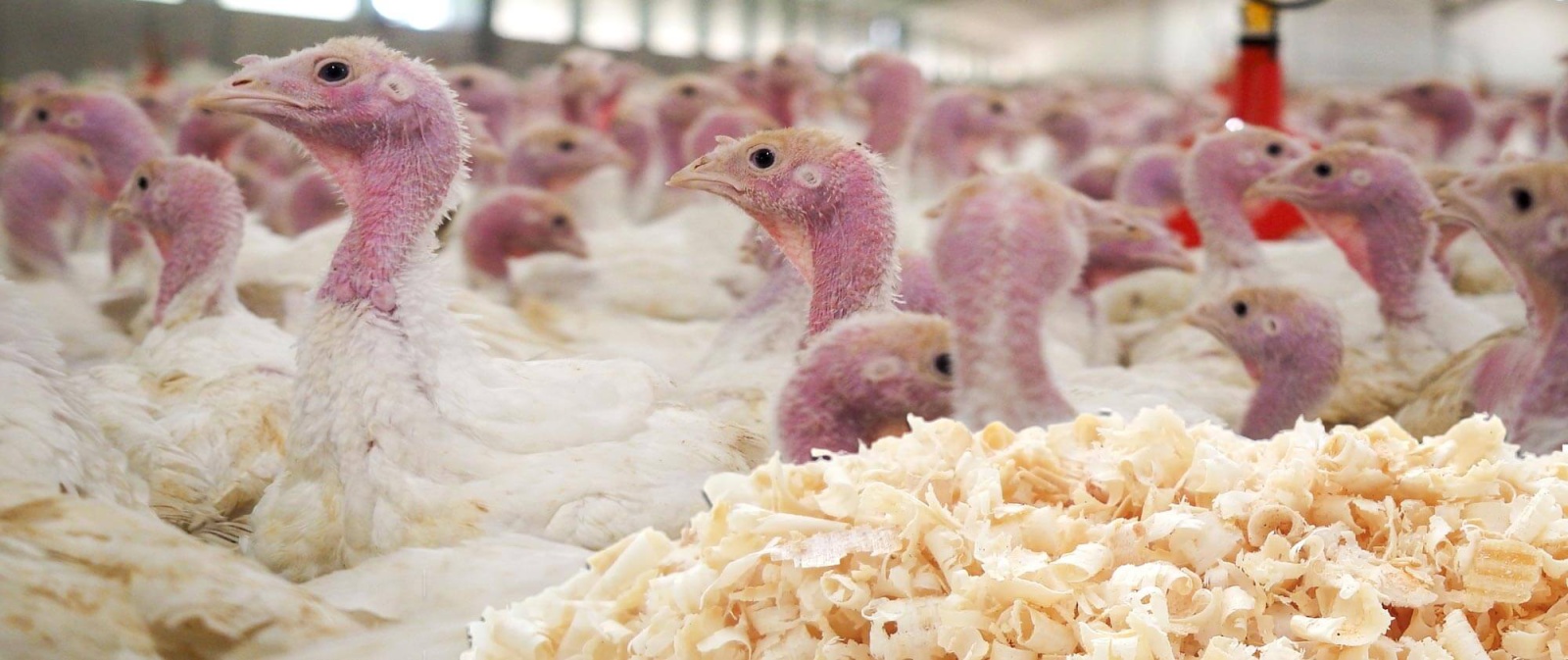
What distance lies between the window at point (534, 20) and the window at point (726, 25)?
0.53 feet

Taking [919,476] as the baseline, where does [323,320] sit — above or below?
above

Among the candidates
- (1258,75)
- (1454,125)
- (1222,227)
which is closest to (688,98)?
(1222,227)

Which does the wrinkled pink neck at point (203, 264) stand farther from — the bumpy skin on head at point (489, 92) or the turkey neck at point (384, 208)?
the bumpy skin on head at point (489, 92)

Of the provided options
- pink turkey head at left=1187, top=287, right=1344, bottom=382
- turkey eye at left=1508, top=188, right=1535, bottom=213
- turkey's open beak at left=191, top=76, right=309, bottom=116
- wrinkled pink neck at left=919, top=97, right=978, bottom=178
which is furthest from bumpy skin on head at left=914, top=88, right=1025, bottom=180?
turkey's open beak at left=191, top=76, right=309, bottom=116

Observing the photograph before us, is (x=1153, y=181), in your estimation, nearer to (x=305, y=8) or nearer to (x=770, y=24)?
(x=770, y=24)

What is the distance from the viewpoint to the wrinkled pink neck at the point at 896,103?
138 centimetres

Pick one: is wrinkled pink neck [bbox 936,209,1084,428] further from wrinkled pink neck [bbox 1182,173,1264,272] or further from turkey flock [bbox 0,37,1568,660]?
wrinkled pink neck [bbox 1182,173,1264,272]

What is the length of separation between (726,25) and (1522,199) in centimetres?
87

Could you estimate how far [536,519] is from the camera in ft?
3.64

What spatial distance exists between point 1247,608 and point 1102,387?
460 mm

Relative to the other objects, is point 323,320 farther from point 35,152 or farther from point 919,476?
point 919,476

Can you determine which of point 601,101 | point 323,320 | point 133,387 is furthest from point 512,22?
point 133,387

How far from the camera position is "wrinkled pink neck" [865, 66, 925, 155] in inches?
54.2

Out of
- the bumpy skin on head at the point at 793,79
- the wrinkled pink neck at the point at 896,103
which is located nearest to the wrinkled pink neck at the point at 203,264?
the bumpy skin on head at the point at 793,79
